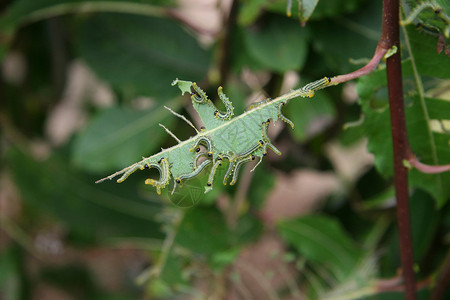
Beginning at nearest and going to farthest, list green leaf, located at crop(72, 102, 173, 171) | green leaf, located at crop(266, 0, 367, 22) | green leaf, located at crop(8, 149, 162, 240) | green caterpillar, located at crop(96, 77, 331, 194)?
green caterpillar, located at crop(96, 77, 331, 194)
green leaf, located at crop(266, 0, 367, 22)
green leaf, located at crop(72, 102, 173, 171)
green leaf, located at crop(8, 149, 162, 240)

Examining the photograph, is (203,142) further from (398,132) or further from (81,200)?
(81,200)

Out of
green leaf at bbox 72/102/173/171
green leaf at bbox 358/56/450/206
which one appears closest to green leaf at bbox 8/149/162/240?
green leaf at bbox 72/102/173/171

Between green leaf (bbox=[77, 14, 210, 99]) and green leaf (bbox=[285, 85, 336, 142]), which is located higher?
green leaf (bbox=[77, 14, 210, 99])

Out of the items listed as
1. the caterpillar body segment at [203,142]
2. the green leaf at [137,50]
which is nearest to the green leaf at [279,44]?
the green leaf at [137,50]

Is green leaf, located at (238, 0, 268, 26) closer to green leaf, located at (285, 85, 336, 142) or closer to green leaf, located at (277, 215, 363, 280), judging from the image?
green leaf, located at (285, 85, 336, 142)

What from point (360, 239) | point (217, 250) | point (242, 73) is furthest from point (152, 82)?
point (360, 239)

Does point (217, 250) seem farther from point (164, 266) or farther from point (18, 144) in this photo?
point (18, 144)

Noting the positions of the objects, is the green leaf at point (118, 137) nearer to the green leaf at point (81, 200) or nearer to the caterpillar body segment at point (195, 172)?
the green leaf at point (81, 200)
